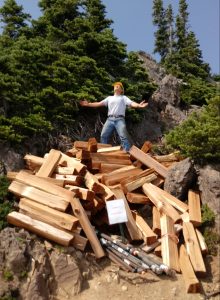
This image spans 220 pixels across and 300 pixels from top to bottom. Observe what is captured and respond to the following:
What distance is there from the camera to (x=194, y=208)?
31.8 feet

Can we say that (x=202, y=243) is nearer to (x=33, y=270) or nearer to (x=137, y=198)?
(x=137, y=198)

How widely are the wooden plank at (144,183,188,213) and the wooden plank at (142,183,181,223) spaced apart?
0.07m

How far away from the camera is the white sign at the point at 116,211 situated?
916 cm

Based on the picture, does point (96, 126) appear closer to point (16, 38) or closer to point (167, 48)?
point (16, 38)

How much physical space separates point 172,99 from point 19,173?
10.2 metres

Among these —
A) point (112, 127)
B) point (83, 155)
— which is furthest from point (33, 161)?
point (112, 127)

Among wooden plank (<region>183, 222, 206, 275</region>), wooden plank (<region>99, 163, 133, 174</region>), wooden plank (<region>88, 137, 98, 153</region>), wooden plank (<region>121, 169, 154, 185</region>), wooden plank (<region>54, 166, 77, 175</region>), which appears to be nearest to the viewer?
wooden plank (<region>183, 222, 206, 275</region>)

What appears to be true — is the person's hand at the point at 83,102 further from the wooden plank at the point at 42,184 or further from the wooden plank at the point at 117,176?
the wooden plank at the point at 42,184

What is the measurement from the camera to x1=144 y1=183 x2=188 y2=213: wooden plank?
387 inches

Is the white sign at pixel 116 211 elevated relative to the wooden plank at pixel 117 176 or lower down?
lower down

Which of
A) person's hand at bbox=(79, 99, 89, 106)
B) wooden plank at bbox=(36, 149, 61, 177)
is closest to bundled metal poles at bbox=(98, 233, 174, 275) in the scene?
wooden plank at bbox=(36, 149, 61, 177)

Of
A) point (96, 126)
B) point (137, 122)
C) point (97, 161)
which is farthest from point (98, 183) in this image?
point (137, 122)

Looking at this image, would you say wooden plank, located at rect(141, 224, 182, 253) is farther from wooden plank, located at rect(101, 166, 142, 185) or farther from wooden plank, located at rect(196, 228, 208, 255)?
wooden plank, located at rect(101, 166, 142, 185)

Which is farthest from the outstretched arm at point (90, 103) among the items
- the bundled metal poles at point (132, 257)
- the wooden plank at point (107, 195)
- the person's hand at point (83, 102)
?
the bundled metal poles at point (132, 257)
